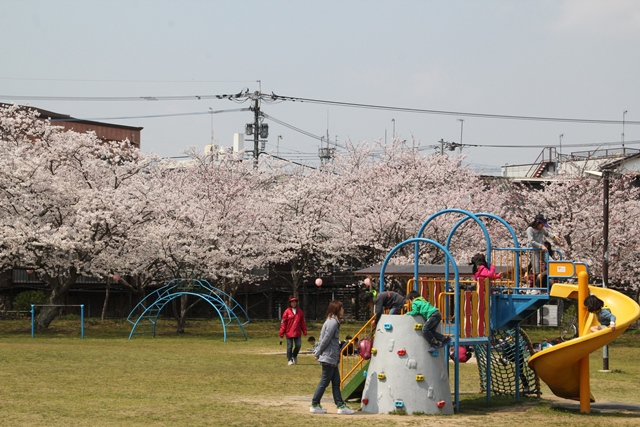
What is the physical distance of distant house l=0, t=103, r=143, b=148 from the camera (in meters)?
55.3

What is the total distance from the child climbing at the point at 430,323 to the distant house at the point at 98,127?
4382cm

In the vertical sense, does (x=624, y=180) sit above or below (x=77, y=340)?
above

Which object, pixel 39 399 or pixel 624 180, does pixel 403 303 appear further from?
pixel 624 180

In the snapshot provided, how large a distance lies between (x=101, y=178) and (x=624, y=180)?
24.6m

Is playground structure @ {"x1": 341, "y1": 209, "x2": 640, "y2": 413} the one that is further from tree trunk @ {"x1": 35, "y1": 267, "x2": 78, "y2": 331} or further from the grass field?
tree trunk @ {"x1": 35, "y1": 267, "x2": 78, "y2": 331}

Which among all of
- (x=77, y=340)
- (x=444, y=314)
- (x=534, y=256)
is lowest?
(x=77, y=340)

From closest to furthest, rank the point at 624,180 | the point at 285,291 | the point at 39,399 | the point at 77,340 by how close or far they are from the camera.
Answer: the point at 39,399, the point at 77,340, the point at 624,180, the point at 285,291

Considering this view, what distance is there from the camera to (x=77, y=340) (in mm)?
30141

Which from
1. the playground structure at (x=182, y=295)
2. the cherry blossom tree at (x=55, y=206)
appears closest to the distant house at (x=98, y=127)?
the playground structure at (x=182, y=295)

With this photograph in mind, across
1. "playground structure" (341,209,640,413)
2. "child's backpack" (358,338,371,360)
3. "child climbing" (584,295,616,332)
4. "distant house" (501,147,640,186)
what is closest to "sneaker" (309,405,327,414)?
"playground structure" (341,209,640,413)

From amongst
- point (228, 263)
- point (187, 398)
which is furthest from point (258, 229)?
point (187, 398)

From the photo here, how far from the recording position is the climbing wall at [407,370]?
13.1 meters

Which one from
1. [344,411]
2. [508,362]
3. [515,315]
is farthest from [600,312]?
[344,411]

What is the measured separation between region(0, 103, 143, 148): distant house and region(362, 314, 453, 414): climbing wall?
143ft
